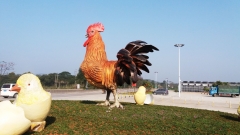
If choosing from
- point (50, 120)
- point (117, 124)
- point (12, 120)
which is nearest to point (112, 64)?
point (117, 124)

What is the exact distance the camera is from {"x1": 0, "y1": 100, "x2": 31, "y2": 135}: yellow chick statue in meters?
5.21

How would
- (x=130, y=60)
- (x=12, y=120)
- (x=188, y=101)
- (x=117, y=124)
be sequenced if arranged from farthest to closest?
(x=188, y=101) < (x=130, y=60) < (x=117, y=124) < (x=12, y=120)

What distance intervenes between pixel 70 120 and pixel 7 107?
8.86ft

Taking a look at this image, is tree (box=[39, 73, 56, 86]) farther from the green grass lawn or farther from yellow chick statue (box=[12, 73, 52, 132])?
yellow chick statue (box=[12, 73, 52, 132])

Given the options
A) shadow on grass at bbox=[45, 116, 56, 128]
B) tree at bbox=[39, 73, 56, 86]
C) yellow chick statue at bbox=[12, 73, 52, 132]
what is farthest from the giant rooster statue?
tree at bbox=[39, 73, 56, 86]

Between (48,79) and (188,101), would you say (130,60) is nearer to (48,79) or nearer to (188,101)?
(188,101)

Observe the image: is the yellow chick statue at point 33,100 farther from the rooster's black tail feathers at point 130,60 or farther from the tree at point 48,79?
the tree at point 48,79

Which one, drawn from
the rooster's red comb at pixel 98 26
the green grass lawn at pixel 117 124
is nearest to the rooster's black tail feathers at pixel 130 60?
the green grass lawn at pixel 117 124

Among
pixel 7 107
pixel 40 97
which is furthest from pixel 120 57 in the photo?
pixel 7 107

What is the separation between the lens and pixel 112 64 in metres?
10.5

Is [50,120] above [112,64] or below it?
below

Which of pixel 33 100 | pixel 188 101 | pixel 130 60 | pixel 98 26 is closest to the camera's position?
pixel 33 100

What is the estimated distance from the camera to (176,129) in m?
8.02

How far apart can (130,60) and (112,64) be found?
1.22 metres
